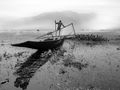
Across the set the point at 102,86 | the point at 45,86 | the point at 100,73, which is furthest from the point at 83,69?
the point at 45,86

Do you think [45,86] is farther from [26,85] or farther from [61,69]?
[61,69]

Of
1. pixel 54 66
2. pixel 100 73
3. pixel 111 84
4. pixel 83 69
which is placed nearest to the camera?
pixel 111 84

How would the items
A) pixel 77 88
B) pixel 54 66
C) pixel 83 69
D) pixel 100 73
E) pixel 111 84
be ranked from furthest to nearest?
1. pixel 54 66
2. pixel 83 69
3. pixel 100 73
4. pixel 111 84
5. pixel 77 88

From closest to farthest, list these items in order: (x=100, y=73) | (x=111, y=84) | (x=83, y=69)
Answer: (x=111, y=84), (x=100, y=73), (x=83, y=69)

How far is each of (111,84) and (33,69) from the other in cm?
756

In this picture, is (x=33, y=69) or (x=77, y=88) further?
(x=33, y=69)

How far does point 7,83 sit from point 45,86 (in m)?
3.00

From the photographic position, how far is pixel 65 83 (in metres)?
12.4

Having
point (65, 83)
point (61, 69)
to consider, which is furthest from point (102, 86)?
point (61, 69)

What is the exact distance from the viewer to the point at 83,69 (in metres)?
16.0

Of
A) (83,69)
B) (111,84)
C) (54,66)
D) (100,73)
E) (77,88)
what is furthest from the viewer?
(54,66)

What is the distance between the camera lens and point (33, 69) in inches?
642

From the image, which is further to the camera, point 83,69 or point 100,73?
point 83,69

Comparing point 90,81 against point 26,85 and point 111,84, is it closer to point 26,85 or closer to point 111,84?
point 111,84
